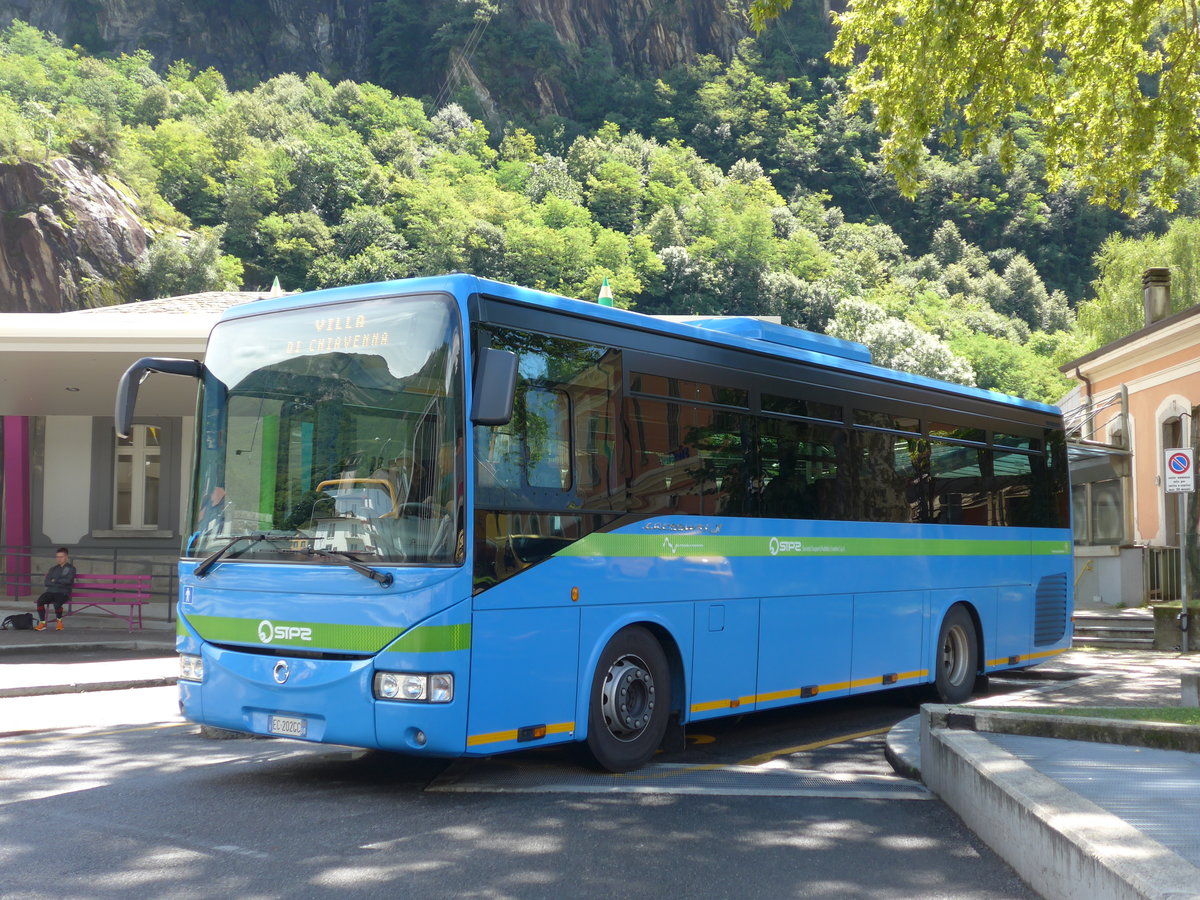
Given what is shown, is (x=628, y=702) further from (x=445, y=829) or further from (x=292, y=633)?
(x=292, y=633)

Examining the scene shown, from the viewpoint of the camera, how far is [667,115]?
133 m

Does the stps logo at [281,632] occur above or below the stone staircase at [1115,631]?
above

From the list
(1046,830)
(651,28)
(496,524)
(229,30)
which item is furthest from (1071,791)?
(651,28)

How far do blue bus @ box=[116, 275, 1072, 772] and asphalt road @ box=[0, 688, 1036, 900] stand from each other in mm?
468

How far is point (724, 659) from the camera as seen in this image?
349 inches

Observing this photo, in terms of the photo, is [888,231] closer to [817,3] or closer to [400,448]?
[817,3]

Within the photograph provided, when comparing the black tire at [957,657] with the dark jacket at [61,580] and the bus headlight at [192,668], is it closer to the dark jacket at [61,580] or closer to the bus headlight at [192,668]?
the bus headlight at [192,668]

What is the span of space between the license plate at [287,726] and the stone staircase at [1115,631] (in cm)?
1638

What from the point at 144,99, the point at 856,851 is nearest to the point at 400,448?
the point at 856,851

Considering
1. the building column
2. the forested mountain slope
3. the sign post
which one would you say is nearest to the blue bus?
the sign post

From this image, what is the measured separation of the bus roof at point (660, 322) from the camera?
7184 millimetres

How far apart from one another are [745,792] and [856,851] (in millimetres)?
1479

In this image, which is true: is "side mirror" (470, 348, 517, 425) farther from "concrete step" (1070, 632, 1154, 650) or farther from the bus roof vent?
"concrete step" (1070, 632, 1154, 650)

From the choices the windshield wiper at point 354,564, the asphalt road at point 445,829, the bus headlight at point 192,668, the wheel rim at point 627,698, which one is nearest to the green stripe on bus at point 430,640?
the windshield wiper at point 354,564
